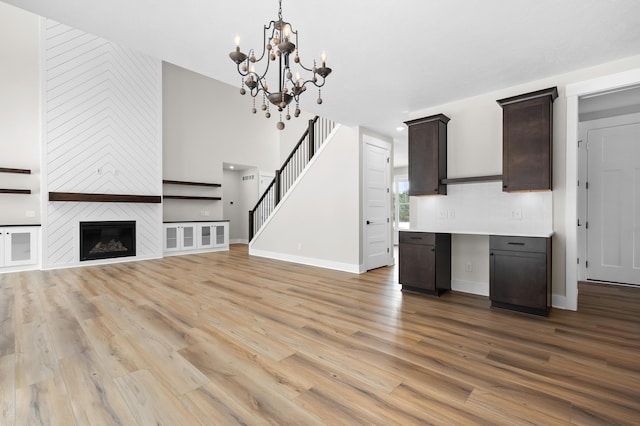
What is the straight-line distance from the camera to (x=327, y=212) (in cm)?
575

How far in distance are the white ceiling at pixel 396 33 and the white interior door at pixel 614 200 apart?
2.01 metres

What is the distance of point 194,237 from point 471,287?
6.50 m

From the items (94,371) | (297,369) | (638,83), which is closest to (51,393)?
(94,371)

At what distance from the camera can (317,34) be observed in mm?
2670

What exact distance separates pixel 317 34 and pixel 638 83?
3.29 meters

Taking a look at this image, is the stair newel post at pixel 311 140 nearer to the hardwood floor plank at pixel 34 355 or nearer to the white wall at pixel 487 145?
the white wall at pixel 487 145

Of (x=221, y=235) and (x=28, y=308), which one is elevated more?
(x=221, y=235)

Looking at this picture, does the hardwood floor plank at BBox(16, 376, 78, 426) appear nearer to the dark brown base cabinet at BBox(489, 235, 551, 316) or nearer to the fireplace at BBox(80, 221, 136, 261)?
the dark brown base cabinet at BBox(489, 235, 551, 316)

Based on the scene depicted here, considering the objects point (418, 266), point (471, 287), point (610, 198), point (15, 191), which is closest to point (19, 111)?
point (15, 191)

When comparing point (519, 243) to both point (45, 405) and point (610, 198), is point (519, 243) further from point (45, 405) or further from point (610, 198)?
point (45, 405)

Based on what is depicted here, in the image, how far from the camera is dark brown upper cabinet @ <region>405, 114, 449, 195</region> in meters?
4.11

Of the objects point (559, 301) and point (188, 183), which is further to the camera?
point (188, 183)

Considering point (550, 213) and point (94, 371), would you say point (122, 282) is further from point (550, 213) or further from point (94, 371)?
point (550, 213)

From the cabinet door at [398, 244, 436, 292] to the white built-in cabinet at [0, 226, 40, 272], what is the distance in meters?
6.55
